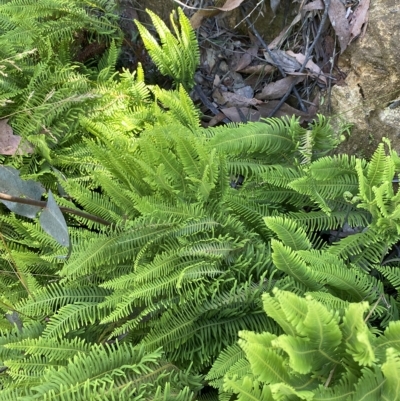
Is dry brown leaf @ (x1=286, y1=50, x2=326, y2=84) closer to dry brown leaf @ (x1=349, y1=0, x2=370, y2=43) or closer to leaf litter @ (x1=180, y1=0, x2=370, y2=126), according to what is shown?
leaf litter @ (x1=180, y1=0, x2=370, y2=126)

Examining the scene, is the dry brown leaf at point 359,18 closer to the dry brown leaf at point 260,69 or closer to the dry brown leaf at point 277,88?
the dry brown leaf at point 277,88

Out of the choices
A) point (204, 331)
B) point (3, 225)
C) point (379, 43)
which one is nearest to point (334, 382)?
point (204, 331)

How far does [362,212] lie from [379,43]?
71cm

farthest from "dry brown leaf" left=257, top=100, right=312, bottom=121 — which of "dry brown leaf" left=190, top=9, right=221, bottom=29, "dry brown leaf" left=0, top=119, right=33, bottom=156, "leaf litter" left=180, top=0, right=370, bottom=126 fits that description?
"dry brown leaf" left=0, top=119, right=33, bottom=156

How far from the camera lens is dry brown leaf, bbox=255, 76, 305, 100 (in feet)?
6.80

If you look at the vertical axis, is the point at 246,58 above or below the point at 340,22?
below

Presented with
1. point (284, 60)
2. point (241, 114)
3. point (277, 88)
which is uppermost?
point (284, 60)

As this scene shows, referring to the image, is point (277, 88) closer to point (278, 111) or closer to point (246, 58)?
point (278, 111)

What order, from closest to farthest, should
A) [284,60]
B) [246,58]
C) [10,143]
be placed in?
1. [10,143]
2. [284,60]
3. [246,58]

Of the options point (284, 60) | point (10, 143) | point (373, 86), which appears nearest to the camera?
point (373, 86)

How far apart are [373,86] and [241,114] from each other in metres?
0.62

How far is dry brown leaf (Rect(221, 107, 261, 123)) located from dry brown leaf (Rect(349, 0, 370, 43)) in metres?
0.54

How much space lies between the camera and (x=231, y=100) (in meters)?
2.21

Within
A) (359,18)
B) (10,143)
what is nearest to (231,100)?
(359,18)
